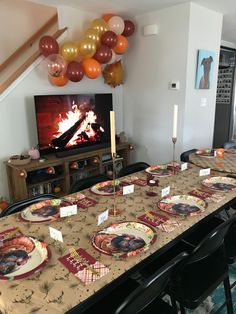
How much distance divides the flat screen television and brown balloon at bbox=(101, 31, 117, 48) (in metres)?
0.70

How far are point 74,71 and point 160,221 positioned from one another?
88.5 inches

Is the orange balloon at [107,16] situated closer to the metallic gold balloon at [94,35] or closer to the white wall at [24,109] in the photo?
the white wall at [24,109]

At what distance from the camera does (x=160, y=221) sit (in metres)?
1.41

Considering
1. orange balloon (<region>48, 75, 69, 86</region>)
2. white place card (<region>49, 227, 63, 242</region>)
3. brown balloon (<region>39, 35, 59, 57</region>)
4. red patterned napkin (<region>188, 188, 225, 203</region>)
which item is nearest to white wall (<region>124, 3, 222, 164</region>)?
orange balloon (<region>48, 75, 69, 86</region>)

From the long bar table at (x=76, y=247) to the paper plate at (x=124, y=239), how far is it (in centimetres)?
3

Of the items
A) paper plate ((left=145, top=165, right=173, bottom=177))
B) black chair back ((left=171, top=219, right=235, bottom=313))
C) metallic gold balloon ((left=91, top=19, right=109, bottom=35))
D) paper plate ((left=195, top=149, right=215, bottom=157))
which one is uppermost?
metallic gold balloon ((left=91, top=19, right=109, bottom=35))

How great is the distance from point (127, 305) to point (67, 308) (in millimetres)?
218

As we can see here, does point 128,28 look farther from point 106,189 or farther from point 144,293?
point 144,293

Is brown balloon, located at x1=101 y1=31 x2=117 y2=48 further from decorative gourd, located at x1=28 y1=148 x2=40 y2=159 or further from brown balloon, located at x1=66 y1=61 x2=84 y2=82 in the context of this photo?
decorative gourd, located at x1=28 y1=148 x2=40 y2=159

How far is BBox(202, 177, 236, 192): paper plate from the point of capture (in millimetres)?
1842

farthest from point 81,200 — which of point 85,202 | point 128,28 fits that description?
point 128,28

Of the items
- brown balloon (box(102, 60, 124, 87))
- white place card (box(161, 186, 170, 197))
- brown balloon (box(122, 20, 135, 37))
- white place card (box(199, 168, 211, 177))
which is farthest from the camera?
brown balloon (box(102, 60, 124, 87))

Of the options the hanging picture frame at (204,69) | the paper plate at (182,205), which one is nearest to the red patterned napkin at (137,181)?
the paper plate at (182,205)

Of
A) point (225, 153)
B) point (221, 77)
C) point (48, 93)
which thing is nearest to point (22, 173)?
point (48, 93)
